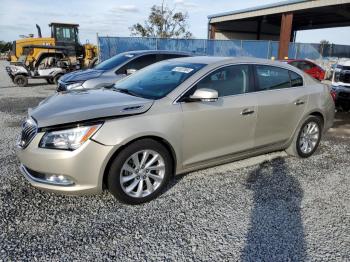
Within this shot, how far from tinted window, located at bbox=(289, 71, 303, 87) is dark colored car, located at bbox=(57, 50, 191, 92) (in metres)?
3.86

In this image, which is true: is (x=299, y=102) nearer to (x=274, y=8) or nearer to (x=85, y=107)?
(x=85, y=107)

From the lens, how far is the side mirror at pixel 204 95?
143 inches

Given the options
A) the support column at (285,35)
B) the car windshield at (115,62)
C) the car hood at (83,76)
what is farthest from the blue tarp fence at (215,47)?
the car hood at (83,76)

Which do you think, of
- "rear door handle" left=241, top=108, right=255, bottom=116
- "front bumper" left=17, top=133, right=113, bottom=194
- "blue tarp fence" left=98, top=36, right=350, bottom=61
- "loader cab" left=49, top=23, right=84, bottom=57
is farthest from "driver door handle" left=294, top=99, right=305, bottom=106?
"loader cab" left=49, top=23, right=84, bottom=57

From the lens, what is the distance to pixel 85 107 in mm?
3434

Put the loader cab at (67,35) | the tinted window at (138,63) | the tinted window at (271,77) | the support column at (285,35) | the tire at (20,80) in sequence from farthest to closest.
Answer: the support column at (285,35) < the loader cab at (67,35) < the tire at (20,80) < the tinted window at (138,63) < the tinted window at (271,77)

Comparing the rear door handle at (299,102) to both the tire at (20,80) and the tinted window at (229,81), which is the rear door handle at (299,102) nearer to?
the tinted window at (229,81)

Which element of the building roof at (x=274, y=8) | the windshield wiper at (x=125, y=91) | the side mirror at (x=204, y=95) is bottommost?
the windshield wiper at (x=125, y=91)

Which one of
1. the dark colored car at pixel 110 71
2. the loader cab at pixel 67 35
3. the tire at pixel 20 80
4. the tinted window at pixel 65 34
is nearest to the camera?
the dark colored car at pixel 110 71

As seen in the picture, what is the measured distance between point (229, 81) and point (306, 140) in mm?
1930

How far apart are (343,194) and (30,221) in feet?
11.7

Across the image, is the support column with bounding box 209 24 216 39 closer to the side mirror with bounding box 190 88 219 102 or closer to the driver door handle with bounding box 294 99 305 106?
the driver door handle with bounding box 294 99 305 106

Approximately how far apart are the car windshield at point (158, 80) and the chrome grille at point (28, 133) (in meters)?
1.22

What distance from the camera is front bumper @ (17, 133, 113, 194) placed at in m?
3.13
